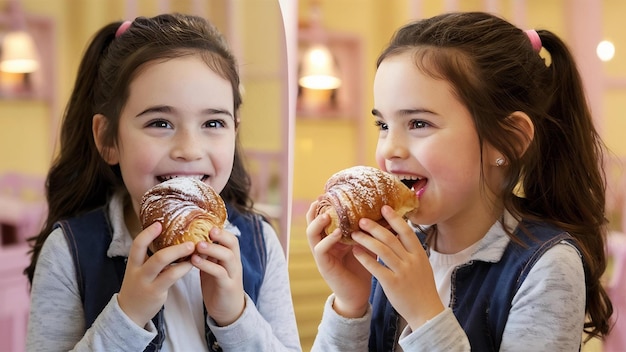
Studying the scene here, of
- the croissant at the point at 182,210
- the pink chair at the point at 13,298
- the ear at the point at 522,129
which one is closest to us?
the croissant at the point at 182,210

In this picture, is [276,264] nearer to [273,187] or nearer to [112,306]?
[273,187]

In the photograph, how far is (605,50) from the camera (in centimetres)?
135

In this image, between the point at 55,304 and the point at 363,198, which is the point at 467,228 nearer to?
the point at 363,198

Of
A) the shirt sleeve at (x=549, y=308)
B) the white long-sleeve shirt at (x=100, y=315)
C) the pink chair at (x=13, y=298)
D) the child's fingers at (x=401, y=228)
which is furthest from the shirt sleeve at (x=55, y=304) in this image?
A: the shirt sleeve at (x=549, y=308)

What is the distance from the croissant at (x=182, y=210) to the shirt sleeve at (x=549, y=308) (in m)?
0.40

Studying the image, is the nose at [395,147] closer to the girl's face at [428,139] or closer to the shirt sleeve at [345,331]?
the girl's face at [428,139]

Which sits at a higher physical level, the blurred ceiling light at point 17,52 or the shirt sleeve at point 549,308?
the blurred ceiling light at point 17,52

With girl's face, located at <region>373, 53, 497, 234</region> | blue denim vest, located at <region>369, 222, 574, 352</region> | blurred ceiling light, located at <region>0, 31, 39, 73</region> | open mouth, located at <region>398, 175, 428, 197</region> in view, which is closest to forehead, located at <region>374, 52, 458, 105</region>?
girl's face, located at <region>373, 53, 497, 234</region>

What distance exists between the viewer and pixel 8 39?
51.4 inches

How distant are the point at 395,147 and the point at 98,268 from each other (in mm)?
449

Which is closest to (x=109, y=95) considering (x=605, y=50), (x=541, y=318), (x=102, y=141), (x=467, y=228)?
(x=102, y=141)

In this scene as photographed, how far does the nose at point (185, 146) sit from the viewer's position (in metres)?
0.93

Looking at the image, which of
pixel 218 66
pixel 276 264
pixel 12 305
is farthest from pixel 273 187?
pixel 12 305

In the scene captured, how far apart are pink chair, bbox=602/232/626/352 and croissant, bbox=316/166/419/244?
62 cm
